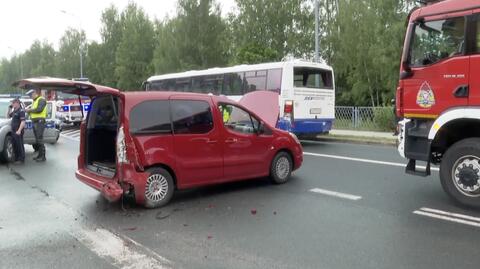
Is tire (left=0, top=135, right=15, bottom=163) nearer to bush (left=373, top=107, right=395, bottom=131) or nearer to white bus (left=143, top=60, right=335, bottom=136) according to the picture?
white bus (left=143, top=60, right=335, bottom=136)

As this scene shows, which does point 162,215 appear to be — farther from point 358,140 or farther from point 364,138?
point 364,138

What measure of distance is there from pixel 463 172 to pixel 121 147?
15.4ft

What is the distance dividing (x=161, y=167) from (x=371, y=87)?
928 inches

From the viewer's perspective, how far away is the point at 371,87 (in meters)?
28.6

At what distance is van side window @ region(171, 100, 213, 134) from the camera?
7.20 m

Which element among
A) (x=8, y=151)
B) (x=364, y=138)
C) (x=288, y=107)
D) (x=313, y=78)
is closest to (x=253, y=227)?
(x=8, y=151)

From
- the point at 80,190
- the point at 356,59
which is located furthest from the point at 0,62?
the point at 80,190

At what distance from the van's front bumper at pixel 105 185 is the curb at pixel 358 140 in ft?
33.0

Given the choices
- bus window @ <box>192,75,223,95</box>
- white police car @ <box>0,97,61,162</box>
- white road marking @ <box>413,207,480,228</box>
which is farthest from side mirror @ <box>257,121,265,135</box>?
bus window @ <box>192,75,223,95</box>

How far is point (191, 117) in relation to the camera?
7.37 m

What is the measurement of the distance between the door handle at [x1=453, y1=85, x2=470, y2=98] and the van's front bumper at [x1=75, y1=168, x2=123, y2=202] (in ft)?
15.7

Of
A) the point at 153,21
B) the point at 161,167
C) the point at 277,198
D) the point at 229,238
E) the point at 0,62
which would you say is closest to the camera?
the point at 229,238

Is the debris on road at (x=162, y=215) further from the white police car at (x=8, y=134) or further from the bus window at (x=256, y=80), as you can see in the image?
the bus window at (x=256, y=80)

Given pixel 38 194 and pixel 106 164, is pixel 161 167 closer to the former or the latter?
pixel 106 164
